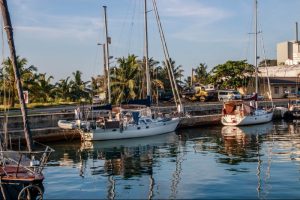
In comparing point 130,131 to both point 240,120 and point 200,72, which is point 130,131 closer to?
point 240,120

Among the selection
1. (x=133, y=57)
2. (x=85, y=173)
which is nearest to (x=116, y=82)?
(x=133, y=57)

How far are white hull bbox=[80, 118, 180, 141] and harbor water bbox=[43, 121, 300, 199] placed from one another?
96 centimetres

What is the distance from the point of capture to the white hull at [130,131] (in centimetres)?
4097

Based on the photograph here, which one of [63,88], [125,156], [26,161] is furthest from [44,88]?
[26,161]

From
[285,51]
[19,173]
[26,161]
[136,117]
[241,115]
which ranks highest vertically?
[285,51]

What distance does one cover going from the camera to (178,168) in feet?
85.5

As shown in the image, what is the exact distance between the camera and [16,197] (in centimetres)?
1739

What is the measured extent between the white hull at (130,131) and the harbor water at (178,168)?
96cm

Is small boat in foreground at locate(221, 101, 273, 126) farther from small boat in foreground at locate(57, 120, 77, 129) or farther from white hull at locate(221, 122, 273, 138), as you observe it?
small boat in foreground at locate(57, 120, 77, 129)

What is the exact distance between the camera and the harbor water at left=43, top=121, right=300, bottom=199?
19.6 metres

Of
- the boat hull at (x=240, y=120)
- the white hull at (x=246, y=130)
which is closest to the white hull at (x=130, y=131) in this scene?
the white hull at (x=246, y=130)

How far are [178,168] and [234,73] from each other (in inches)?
2349

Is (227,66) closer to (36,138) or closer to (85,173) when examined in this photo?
(36,138)

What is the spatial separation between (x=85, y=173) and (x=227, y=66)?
2426 inches
